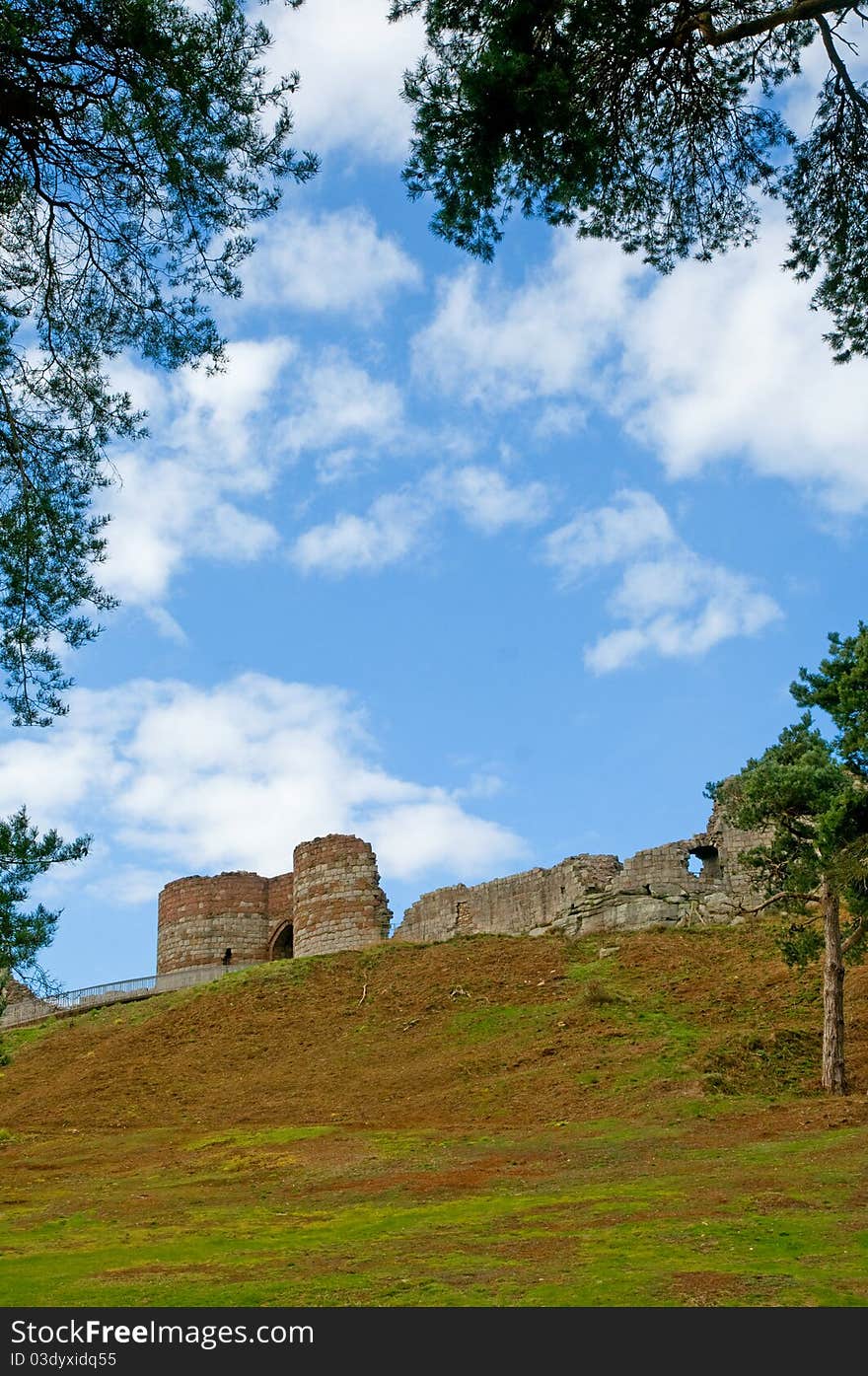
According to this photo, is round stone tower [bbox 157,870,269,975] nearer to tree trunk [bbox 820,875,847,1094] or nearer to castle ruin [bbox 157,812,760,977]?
castle ruin [bbox 157,812,760,977]

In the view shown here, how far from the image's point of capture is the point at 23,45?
9.21m

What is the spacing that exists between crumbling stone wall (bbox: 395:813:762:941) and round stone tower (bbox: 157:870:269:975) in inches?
277

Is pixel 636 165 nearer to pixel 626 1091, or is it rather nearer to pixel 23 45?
pixel 23 45

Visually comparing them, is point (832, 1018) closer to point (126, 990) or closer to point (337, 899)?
point (337, 899)

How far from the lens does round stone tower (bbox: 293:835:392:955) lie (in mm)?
37906

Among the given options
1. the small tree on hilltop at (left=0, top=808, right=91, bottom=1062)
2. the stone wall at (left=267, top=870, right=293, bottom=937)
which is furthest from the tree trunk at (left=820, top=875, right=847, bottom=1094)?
the stone wall at (left=267, top=870, right=293, bottom=937)

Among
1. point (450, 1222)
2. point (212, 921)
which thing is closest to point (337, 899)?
point (212, 921)

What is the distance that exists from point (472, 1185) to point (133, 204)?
34.2 feet

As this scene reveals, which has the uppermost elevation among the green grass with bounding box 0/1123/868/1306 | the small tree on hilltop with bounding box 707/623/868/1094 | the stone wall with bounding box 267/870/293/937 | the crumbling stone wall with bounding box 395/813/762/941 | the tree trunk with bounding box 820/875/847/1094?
the stone wall with bounding box 267/870/293/937

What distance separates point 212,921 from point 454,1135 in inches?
1016

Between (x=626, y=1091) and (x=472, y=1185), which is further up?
(x=626, y=1091)

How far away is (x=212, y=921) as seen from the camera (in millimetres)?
42344

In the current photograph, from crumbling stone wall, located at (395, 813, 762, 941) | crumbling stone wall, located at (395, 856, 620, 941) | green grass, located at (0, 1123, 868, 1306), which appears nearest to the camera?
green grass, located at (0, 1123, 868, 1306)
